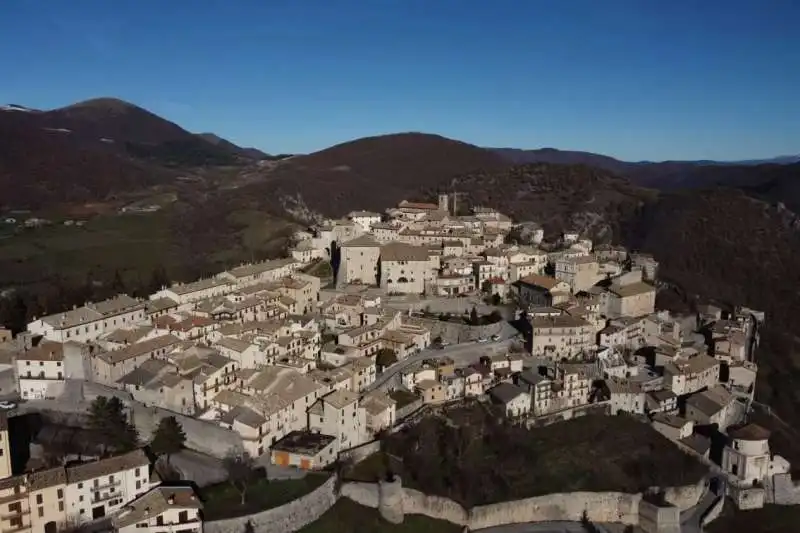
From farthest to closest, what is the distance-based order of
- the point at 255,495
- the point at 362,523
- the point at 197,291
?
the point at 197,291
the point at 362,523
the point at 255,495

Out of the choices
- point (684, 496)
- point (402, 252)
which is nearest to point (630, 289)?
point (402, 252)

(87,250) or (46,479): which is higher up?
(87,250)

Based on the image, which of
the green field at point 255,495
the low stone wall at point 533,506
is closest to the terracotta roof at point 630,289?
the low stone wall at point 533,506

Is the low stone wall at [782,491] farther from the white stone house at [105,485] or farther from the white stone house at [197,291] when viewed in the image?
the white stone house at [197,291]

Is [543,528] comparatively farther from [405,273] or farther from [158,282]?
[158,282]

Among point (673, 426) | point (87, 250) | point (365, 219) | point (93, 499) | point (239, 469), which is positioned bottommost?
point (673, 426)

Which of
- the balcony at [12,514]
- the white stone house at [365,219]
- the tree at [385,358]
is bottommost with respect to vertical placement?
the balcony at [12,514]

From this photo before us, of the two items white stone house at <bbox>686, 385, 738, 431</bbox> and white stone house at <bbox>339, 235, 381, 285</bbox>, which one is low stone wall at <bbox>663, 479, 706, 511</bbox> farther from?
white stone house at <bbox>339, 235, 381, 285</bbox>

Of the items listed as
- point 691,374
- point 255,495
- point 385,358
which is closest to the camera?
point 255,495
